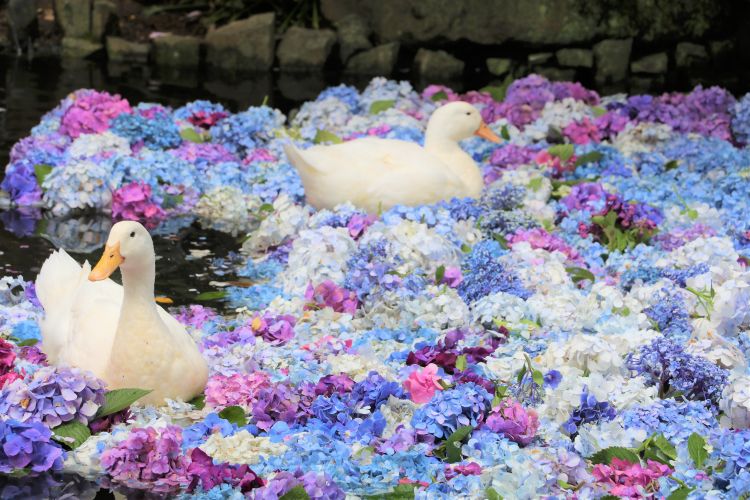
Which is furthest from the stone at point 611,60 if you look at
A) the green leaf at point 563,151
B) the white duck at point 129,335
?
the white duck at point 129,335

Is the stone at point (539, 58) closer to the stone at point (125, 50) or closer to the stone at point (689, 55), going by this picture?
the stone at point (689, 55)

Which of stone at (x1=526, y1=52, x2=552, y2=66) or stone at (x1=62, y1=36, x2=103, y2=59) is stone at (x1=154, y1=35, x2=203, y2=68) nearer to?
stone at (x1=62, y1=36, x2=103, y2=59)

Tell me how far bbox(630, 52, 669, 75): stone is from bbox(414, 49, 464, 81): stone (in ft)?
5.66

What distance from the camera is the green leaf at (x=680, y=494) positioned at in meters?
3.60

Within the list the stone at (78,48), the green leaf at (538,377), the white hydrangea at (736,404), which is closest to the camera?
the white hydrangea at (736,404)

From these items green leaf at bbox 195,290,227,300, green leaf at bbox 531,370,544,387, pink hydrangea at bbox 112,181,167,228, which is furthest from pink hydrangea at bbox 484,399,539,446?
pink hydrangea at bbox 112,181,167,228

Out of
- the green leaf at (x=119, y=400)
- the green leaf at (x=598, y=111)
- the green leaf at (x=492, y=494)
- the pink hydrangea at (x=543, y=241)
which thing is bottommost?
the green leaf at (x=119, y=400)

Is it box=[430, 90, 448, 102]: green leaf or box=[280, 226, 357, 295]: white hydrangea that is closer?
box=[280, 226, 357, 295]: white hydrangea

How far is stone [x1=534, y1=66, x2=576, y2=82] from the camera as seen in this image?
39.2ft

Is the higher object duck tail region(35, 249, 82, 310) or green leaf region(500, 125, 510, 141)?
green leaf region(500, 125, 510, 141)

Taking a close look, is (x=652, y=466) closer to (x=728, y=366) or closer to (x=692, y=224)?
(x=728, y=366)

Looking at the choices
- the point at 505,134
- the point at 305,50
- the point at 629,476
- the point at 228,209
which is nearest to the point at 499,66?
the point at 305,50

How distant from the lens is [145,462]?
378cm

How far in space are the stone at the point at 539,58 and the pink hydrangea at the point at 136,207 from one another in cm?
622
